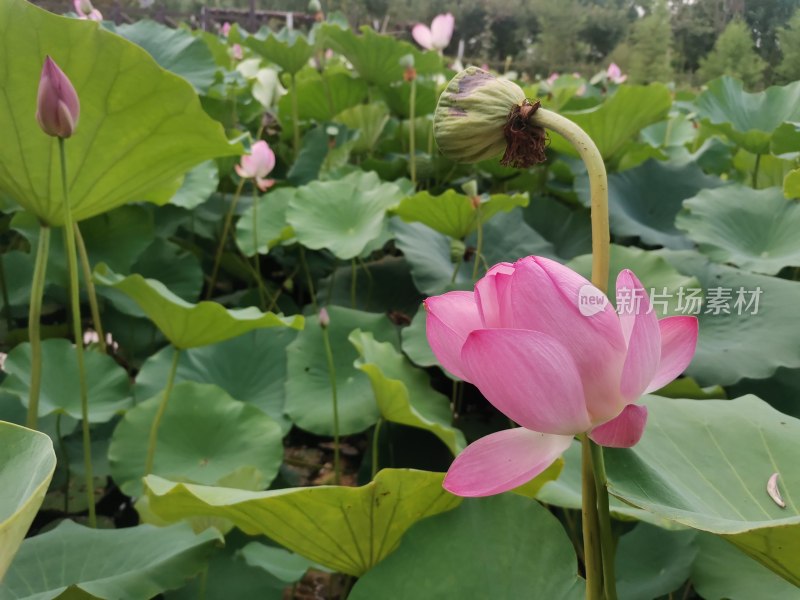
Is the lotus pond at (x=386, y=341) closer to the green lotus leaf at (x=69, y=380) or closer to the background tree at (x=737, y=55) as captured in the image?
the green lotus leaf at (x=69, y=380)

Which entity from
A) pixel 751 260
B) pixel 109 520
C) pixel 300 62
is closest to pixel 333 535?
pixel 109 520

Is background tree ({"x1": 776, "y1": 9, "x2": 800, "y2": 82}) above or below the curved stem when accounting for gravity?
below

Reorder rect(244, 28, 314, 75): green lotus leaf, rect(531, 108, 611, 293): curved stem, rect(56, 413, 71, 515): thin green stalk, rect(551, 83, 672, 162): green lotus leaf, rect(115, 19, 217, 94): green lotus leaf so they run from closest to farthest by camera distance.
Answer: rect(531, 108, 611, 293): curved stem < rect(56, 413, 71, 515): thin green stalk < rect(551, 83, 672, 162): green lotus leaf < rect(115, 19, 217, 94): green lotus leaf < rect(244, 28, 314, 75): green lotus leaf

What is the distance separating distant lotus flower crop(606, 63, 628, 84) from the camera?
90.2 inches

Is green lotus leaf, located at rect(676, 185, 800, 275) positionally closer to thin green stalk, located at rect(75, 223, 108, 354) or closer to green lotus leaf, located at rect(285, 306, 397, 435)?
green lotus leaf, located at rect(285, 306, 397, 435)

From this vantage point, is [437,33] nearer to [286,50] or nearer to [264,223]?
[286,50]

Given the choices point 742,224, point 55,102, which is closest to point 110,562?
point 55,102

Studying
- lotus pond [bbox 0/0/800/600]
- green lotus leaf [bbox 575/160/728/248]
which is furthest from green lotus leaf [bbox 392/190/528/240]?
green lotus leaf [bbox 575/160/728/248]

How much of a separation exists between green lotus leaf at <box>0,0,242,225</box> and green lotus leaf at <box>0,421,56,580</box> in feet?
1.27

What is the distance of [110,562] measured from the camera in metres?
0.57

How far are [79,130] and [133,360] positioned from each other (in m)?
0.59

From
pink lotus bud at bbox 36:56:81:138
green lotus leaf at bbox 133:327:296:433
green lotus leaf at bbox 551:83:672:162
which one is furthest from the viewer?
green lotus leaf at bbox 551:83:672:162

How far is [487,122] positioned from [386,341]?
0.75 m

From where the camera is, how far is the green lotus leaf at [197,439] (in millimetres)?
829
